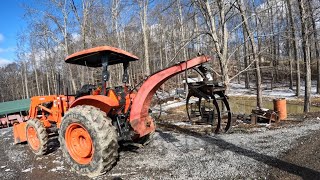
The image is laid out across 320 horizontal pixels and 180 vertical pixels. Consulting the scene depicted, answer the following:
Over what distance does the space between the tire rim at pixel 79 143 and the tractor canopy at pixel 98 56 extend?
147cm

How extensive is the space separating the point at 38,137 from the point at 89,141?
2264 mm

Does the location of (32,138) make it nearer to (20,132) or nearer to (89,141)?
(20,132)

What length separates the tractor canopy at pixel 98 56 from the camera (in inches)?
228

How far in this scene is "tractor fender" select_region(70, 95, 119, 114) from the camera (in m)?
5.65

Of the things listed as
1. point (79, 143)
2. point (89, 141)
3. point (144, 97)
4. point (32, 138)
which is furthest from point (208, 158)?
point (32, 138)

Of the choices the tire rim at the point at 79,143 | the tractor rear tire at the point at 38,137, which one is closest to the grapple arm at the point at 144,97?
the tire rim at the point at 79,143

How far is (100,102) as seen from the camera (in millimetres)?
5789

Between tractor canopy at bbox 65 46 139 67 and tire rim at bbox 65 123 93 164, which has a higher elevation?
tractor canopy at bbox 65 46 139 67

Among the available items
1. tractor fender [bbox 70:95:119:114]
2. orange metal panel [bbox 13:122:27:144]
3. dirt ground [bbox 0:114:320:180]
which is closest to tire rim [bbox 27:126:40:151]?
dirt ground [bbox 0:114:320:180]

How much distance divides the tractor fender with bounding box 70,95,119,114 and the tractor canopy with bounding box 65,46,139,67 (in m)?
0.88

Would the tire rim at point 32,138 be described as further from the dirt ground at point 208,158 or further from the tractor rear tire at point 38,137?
the dirt ground at point 208,158

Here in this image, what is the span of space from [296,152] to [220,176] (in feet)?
6.92

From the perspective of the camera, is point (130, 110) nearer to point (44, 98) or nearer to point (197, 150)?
point (197, 150)

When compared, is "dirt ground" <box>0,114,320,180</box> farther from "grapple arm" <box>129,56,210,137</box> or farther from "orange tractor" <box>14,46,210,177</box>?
"grapple arm" <box>129,56,210,137</box>
